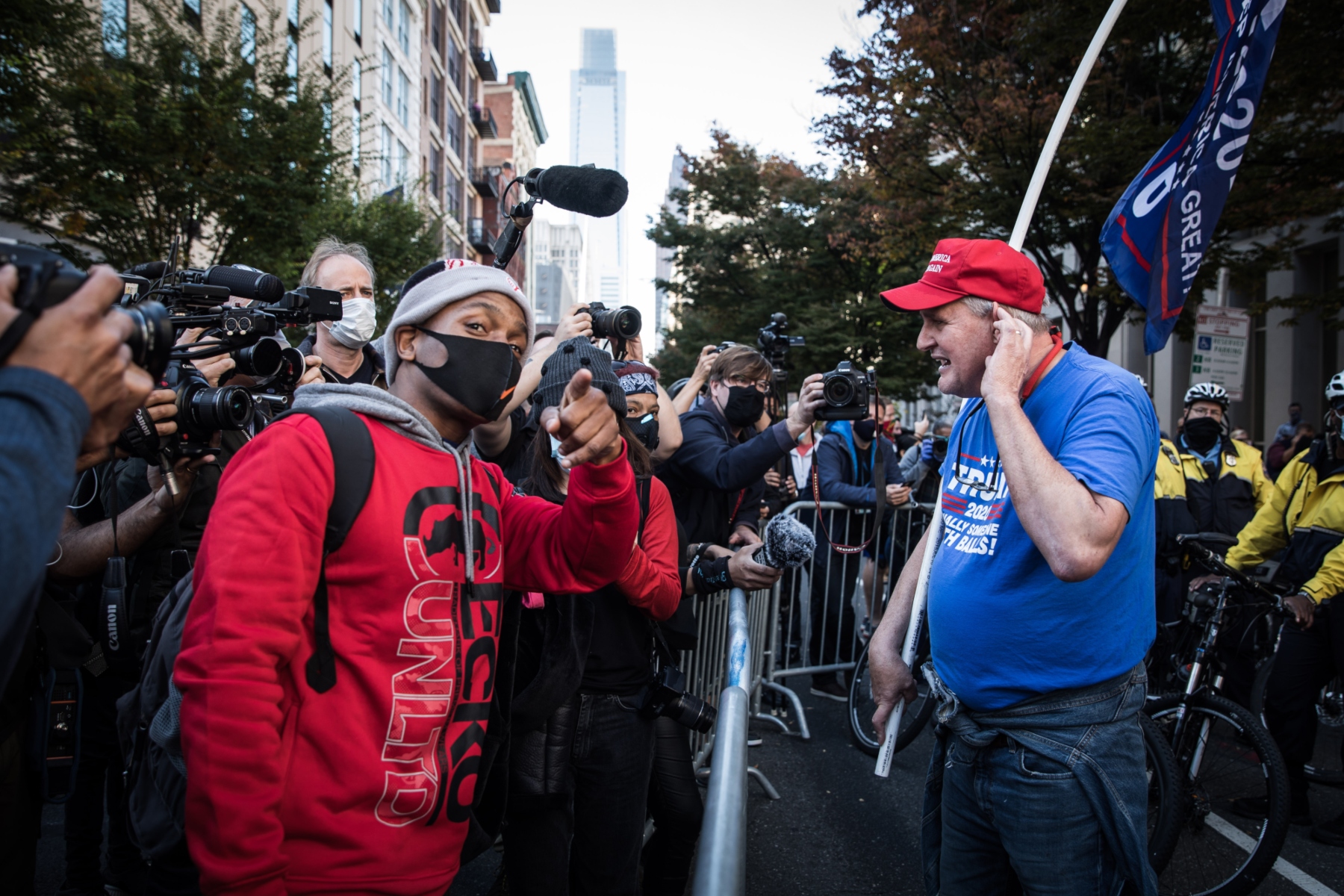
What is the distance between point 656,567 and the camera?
262 cm

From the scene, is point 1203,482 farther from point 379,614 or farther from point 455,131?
point 455,131

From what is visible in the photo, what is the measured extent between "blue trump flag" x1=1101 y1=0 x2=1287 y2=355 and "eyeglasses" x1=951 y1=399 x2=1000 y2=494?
61.2 inches

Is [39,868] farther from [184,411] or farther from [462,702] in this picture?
[462,702]

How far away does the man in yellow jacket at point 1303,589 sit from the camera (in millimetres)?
4445

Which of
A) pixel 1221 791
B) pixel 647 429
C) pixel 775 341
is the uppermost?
pixel 775 341

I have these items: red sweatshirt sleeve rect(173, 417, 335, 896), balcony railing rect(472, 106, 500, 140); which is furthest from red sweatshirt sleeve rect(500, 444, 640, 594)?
balcony railing rect(472, 106, 500, 140)

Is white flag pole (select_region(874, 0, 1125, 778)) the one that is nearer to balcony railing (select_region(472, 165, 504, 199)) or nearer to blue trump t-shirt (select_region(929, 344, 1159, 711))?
blue trump t-shirt (select_region(929, 344, 1159, 711))

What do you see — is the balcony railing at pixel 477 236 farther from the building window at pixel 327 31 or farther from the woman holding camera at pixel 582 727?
the woman holding camera at pixel 582 727

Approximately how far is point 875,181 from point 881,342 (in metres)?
9.35

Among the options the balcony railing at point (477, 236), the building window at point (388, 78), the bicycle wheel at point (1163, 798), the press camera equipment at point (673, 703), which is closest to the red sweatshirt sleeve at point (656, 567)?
the press camera equipment at point (673, 703)

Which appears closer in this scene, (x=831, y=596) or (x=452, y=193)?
(x=831, y=596)

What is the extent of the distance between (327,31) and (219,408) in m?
28.3

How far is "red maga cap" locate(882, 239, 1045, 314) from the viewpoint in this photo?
224 centimetres

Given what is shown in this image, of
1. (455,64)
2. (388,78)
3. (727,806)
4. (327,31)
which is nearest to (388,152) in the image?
(388,78)
